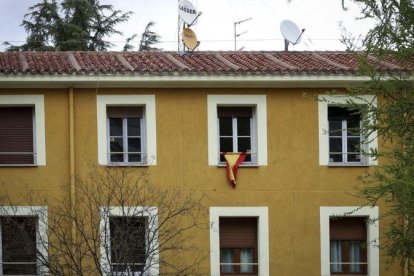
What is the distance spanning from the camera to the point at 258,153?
2311 cm

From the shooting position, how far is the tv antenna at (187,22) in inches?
966

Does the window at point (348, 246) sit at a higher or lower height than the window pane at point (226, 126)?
lower

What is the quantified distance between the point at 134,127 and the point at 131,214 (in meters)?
2.74

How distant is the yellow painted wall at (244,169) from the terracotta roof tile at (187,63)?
1.97 feet

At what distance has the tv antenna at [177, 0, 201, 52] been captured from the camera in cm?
2453

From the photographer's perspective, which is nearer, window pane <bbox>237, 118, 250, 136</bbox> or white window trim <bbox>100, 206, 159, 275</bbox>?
white window trim <bbox>100, 206, 159, 275</bbox>

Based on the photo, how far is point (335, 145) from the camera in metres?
23.5

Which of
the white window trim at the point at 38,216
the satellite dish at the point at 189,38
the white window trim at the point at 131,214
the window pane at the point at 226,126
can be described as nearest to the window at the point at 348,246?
the window pane at the point at 226,126

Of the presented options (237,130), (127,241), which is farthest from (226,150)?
(127,241)

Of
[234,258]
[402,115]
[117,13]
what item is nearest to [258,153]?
[234,258]

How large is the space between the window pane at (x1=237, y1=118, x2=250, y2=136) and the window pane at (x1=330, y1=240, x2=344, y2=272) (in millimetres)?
3265

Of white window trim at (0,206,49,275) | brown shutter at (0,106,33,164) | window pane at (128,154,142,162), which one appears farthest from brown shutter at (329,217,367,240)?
brown shutter at (0,106,33,164)

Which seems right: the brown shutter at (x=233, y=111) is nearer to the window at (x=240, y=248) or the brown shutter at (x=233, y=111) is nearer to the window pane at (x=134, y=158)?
the window pane at (x=134, y=158)

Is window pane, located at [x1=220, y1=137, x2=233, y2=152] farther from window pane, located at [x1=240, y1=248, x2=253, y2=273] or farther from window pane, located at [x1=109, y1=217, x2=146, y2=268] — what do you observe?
window pane, located at [x1=109, y1=217, x2=146, y2=268]
